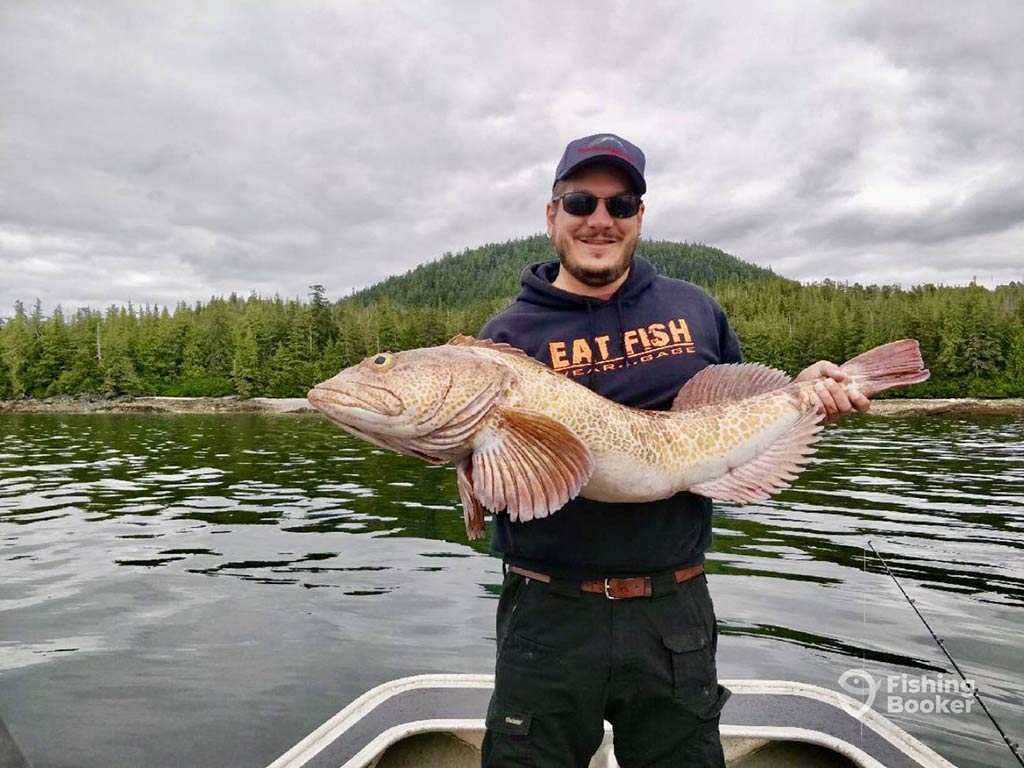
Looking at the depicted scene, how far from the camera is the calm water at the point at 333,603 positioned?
714 cm

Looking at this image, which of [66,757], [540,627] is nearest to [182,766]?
[66,757]

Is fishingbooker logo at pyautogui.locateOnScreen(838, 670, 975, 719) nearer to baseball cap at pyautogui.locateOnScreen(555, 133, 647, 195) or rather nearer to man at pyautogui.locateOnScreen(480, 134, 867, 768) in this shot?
man at pyautogui.locateOnScreen(480, 134, 867, 768)

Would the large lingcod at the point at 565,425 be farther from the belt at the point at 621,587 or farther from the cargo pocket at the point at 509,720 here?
the cargo pocket at the point at 509,720

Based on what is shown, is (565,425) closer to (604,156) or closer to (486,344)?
(486,344)

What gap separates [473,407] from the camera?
329 cm

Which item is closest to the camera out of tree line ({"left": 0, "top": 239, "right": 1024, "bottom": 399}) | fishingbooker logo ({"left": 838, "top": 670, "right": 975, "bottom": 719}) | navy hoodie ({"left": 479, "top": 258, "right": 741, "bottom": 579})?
navy hoodie ({"left": 479, "top": 258, "right": 741, "bottom": 579})

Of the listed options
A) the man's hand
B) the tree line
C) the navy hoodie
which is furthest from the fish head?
the tree line

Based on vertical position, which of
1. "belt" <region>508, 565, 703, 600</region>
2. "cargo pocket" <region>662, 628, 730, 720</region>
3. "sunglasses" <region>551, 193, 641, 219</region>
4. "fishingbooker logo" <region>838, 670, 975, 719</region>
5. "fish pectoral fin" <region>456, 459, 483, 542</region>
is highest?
"sunglasses" <region>551, 193, 641, 219</region>

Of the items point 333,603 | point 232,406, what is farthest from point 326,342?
point 333,603

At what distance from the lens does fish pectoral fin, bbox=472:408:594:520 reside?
3139 millimetres

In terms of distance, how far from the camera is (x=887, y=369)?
3707mm

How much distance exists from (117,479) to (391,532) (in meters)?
13.7

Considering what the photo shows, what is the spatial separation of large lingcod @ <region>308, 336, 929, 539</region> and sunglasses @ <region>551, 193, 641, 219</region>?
90 cm

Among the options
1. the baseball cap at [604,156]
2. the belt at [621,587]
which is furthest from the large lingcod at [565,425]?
the baseball cap at [604,156]
